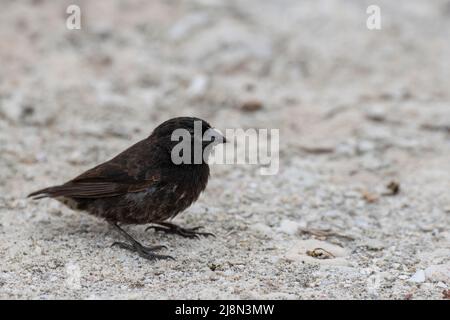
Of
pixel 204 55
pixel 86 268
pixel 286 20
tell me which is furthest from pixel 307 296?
pixel 286 20

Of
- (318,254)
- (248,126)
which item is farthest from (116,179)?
(248,126)

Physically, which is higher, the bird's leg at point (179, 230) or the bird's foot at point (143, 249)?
the bird's leg at point (179, 230)

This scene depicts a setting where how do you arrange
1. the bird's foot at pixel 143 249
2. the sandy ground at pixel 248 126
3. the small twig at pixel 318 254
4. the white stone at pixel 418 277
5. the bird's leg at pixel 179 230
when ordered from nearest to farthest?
the white stone at pixel 418 277, the sandy ground at pixel 248 126, the bird's foot at pixel 143 249, the small twig at pixel 318 254, the bird's leg at pixel 179 230

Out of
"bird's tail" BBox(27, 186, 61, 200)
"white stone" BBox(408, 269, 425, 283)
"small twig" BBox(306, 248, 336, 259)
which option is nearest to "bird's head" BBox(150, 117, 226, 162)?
"bird's tail" BBox(27, 186, 61, 200)

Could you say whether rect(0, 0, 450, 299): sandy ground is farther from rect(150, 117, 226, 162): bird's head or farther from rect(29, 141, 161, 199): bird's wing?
rect(150, 117, 226, 162): bird's head

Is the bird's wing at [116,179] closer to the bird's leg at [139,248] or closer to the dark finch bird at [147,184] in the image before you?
the dark finch bird at [147,184]

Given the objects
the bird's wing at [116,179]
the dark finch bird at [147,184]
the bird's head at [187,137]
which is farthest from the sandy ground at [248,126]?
the bird's head at [187,137]
